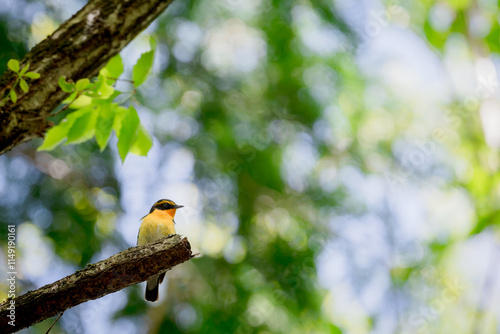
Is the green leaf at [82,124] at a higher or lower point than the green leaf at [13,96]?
lower

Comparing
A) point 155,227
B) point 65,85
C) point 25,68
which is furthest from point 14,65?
point 155,227

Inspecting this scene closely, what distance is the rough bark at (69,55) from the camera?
2197 mm

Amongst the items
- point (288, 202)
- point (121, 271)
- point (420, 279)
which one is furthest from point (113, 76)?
point (420, 279)

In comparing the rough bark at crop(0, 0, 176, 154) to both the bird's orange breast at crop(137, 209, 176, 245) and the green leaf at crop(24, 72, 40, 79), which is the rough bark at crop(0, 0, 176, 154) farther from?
the bird's orange breast at crop(137, 209, 176, 245)

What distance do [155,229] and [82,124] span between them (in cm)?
133

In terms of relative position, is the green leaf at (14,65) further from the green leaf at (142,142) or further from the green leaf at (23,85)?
the green leaf at (142,142)

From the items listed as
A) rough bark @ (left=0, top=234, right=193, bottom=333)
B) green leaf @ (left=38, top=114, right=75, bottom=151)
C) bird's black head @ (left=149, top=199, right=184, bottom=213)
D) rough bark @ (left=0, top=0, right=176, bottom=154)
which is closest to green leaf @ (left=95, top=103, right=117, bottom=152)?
green leaf @ (left=38, top=114, right=75, bottom=151)

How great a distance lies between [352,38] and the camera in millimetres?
5234

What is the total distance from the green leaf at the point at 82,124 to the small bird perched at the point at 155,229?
1.23 meters

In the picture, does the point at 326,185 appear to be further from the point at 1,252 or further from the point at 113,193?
the point at 1,252

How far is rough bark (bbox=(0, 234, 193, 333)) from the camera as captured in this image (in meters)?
1.84

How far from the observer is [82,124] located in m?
2.16

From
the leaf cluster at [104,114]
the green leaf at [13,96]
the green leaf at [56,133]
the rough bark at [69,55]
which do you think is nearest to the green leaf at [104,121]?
the leaf cluster at [104,114]

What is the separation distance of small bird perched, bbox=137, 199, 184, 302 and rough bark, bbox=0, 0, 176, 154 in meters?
1.26
